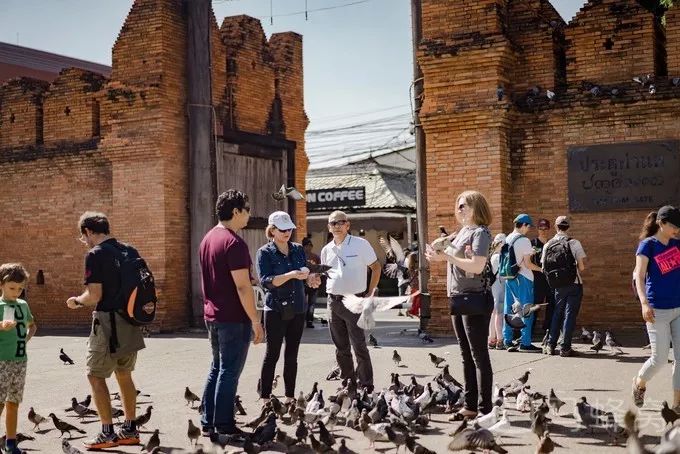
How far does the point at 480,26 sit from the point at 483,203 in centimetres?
720

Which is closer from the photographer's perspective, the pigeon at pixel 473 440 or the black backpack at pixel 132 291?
the pigeon at pixel 473 440

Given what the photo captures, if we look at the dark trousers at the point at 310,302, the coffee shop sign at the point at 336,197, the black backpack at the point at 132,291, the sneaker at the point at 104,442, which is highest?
the coffee shop sign at the point at 336,197

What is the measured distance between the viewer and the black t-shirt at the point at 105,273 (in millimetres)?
6371

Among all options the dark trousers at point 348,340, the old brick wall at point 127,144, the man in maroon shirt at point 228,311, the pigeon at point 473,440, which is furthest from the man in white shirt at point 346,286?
the old brick wall at point 127,144

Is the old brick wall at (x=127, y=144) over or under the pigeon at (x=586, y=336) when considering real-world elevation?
over

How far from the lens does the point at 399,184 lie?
2903 cm

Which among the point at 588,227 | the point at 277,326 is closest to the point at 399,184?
the point at 588,227

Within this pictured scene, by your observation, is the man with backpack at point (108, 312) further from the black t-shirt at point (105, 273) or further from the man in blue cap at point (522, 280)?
the man in blue cap at point (522, 280)

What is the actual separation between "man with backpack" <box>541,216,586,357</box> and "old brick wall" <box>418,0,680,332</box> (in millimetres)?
2040

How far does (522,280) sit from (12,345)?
7050 millimetres

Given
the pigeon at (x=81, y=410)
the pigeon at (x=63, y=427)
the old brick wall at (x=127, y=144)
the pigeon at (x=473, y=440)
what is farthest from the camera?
the old brick wall at (x=127, y=144)

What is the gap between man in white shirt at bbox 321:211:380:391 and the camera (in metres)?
7.91

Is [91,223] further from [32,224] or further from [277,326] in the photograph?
[32,224]

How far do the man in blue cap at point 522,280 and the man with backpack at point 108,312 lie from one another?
5.99m
